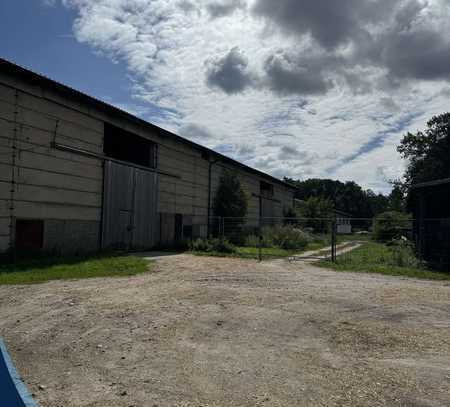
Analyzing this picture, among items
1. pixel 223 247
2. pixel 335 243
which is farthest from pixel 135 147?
pixel 335 243

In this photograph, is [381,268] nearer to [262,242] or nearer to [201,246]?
[201,246]

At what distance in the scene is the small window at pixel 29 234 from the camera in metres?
12.9

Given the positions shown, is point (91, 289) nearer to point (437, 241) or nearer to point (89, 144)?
point (89, 144)

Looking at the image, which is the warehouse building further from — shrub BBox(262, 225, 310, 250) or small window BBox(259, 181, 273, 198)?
small window BBox(259, 181, 273, 198)

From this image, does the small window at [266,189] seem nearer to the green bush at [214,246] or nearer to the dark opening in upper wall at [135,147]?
the dark opening in upper wall at [135,147]

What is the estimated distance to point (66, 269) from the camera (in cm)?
1148

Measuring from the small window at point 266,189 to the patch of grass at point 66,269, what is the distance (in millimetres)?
25072

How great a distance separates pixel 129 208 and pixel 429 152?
4044 cm

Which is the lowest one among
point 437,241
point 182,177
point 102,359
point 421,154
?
point 102,359

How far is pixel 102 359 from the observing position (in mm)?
4598

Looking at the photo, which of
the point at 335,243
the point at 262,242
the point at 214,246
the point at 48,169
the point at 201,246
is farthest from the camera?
the point at 262,242

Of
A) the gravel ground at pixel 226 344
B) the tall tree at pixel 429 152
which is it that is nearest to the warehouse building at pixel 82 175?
the gravel ground at pixel 226 344

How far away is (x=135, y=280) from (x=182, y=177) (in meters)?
13.4

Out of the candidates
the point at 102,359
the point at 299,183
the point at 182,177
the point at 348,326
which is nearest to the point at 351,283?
the point at 348,326
